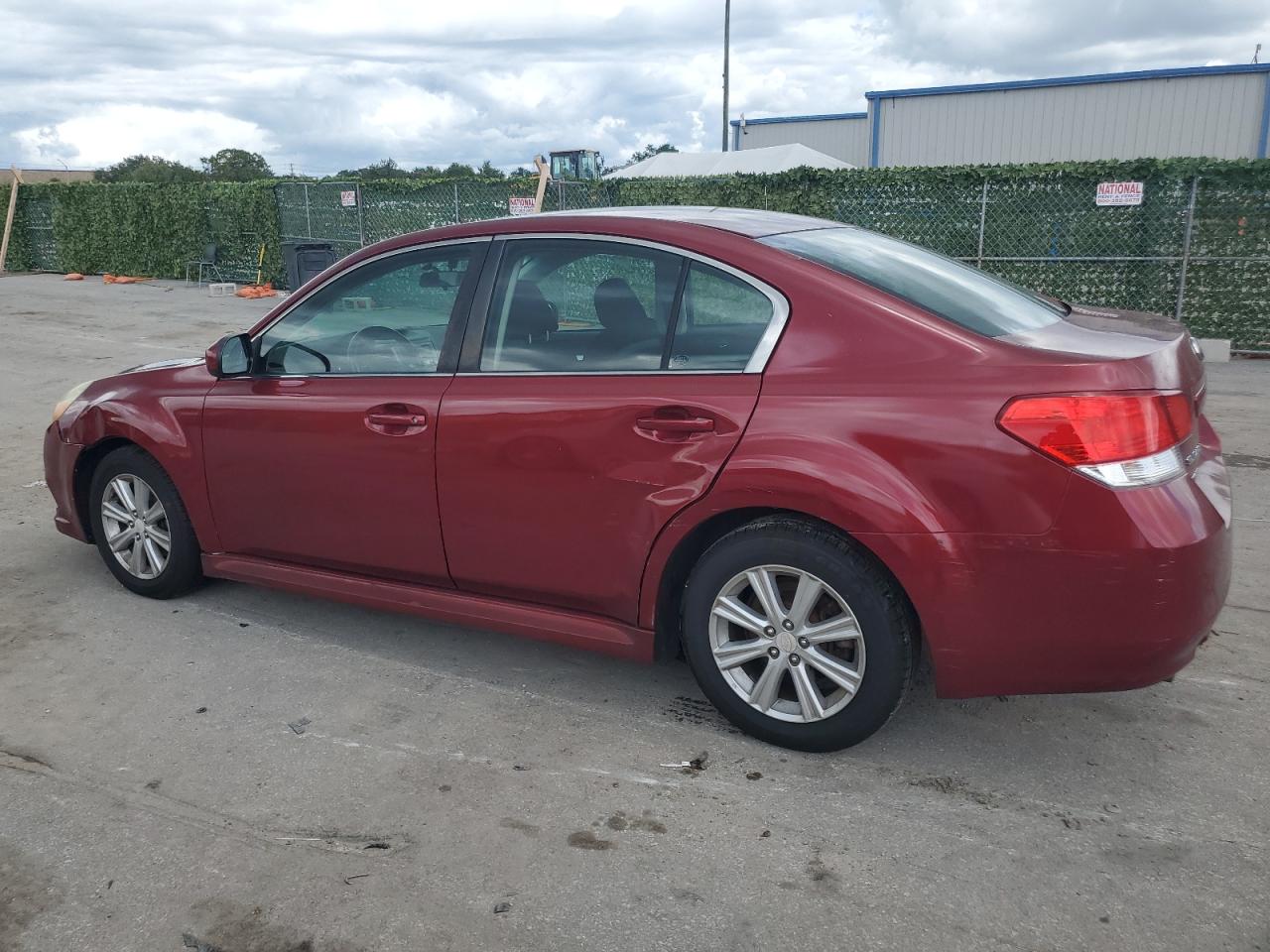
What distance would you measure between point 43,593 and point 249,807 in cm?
248

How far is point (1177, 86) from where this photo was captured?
23.5 metres

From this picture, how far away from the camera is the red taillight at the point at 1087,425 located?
2.87 m

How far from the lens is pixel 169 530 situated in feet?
15.5

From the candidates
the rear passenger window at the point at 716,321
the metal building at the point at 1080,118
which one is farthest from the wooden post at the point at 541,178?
the metal building at the point at 1080,118

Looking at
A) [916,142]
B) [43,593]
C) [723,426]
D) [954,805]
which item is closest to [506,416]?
[723,426]

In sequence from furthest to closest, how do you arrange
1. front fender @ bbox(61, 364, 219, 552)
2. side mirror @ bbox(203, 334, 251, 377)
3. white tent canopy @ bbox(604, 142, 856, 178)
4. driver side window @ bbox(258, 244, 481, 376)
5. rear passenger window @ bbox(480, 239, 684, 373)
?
white tent canopy @ bbox(604, 142, 856, 178)
front fender @ bbox(61, 364, 219, 552)
side mirror @ bbox(203, 334, 251, 377)
driver side window @ bbox(258, 244, 481, 376)
rear passenger window @ bbox(480, 239, 684, 373)

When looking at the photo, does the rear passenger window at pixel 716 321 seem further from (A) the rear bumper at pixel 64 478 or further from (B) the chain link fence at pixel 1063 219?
(B) the chain link fence at pixel 1063 219

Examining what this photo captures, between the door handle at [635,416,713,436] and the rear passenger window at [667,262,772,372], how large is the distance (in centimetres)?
17

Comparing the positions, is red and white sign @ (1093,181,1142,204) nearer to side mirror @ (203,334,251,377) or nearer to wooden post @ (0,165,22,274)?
side mirror @ (203,334,251,377)

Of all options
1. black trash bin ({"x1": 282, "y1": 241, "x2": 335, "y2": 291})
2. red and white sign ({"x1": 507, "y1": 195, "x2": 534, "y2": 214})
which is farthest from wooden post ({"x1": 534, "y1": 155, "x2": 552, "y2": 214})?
black trash bin ({"x1": 282, "y1": 241, "x2": 335, "y2": 291})

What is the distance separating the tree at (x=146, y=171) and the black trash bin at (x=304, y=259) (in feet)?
148

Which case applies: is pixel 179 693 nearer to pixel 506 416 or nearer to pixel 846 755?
pixel 506 416

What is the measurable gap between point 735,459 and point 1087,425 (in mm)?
967

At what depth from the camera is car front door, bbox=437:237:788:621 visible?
11.0 ft
